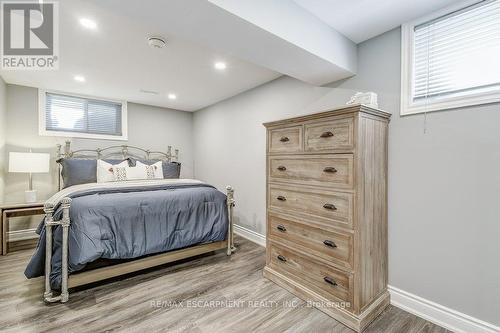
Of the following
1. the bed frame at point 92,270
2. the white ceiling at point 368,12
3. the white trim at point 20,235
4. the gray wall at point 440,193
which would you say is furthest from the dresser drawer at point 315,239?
the white trim at point 20,235

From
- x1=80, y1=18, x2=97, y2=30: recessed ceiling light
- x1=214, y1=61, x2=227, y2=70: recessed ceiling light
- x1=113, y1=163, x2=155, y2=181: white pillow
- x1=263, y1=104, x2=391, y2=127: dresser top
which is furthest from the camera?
x1=113, y1=163, x2=155, y2=181: white pillow

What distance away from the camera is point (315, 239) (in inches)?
78.3

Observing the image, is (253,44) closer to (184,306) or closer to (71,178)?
(184,306)

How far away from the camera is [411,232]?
6.34ft

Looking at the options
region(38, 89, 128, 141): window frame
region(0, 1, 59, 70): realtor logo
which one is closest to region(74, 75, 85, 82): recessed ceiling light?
region(0, 1, 59, 70): realtor logo

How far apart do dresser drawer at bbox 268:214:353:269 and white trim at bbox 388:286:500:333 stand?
0.68 meters

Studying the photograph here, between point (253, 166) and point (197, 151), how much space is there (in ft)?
6.69

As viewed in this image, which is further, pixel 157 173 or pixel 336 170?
pixel 157 173

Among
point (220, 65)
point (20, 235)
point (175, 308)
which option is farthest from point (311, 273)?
point (20, 235)

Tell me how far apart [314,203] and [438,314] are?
122 centimetres

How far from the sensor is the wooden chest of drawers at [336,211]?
1731mm

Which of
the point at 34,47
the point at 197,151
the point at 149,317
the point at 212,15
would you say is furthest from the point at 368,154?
the point at 197,151

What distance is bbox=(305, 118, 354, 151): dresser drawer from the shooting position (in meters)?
1.76

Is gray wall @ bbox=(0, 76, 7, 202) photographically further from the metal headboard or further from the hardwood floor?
the hardwood floor
